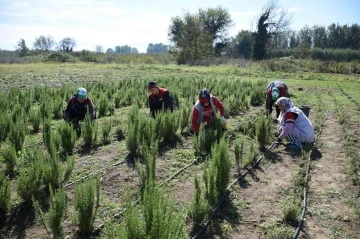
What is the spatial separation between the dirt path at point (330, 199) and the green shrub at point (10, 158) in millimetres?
3562

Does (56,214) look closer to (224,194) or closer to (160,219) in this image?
(160,219)

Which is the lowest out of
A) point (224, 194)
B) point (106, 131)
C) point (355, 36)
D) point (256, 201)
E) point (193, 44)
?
point (256, 201)

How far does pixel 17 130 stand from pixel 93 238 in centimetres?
273

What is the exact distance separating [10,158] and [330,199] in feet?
13.4

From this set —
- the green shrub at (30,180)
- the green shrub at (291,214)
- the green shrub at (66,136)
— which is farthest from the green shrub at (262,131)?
the green shrub at (30,180)

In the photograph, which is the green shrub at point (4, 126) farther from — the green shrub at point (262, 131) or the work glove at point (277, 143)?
the work glove at point (277, 143)

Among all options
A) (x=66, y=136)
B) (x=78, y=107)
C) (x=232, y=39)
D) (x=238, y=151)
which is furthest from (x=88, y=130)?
(x=232, y=39)

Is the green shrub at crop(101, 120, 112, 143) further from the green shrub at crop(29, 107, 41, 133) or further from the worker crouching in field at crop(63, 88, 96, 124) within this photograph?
the green shrub at crop(29, 107, 41, 133)

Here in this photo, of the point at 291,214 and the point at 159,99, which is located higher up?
the point at 159,99

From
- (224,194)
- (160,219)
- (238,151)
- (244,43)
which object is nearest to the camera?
(160,219)

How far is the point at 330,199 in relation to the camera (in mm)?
3797

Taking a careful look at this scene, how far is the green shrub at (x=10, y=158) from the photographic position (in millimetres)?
3959

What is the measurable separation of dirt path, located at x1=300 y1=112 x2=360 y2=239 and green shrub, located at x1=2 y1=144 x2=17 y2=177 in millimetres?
3562

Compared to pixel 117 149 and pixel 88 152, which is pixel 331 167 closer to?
pixel 117 149
